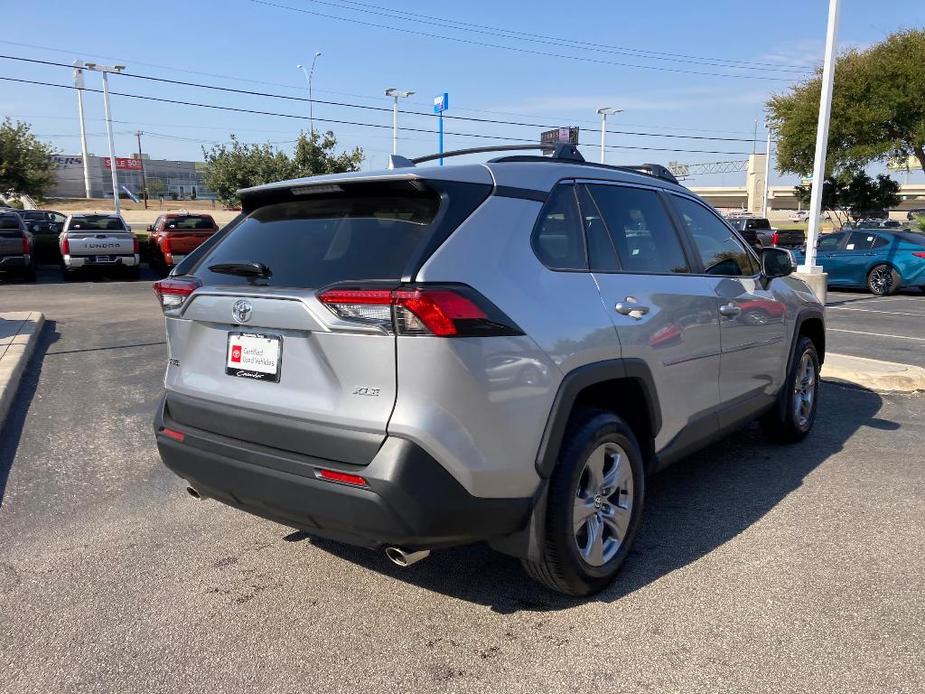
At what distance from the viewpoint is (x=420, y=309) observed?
2498 millimetres

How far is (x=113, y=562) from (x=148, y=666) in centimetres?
101

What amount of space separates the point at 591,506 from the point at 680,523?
3.40 feet

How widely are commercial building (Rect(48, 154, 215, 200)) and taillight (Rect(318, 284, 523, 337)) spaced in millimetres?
109450

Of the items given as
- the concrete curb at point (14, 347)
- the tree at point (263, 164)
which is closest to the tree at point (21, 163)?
the tree at point (263, 164)

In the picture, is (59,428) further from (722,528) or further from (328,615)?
(722,528)

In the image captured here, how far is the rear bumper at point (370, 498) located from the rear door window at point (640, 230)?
4.59 feet

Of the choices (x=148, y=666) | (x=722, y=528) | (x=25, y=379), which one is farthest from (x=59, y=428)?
(x=722, y=528)

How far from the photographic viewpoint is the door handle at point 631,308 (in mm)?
3268

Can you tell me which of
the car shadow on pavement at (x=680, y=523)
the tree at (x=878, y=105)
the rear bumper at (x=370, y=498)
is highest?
the tree at (x=878, y=105)

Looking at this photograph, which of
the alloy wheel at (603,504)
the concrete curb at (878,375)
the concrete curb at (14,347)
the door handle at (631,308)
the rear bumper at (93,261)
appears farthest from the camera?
the rear bumper at (93,261)

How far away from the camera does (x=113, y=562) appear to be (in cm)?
359

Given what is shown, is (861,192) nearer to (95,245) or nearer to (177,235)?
(177,235)

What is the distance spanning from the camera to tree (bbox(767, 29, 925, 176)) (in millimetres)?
23203

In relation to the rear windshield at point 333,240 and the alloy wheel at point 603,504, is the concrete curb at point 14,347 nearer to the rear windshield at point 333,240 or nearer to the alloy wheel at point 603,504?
the rear windshield at point 333,240
